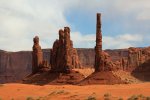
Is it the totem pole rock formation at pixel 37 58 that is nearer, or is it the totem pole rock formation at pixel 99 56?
the totem pole rock formation at pixel 99 56

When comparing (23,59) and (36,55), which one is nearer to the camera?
(36,55)

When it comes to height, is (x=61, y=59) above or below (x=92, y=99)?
above

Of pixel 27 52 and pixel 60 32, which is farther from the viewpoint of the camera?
pixel 27 52

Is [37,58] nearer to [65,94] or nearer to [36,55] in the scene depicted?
[36,55]

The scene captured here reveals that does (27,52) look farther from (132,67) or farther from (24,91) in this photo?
(24,91)

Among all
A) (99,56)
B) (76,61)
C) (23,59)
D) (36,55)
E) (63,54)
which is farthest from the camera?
(23,59)

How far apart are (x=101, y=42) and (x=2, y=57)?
98.9m

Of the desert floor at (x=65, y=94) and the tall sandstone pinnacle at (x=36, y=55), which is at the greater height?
the tall sandstone pinnacle at (x=36, y=55)

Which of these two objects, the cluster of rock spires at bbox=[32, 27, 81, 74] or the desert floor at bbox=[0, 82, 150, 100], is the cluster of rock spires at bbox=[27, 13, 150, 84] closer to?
the cluster of rock spires at bbox=[32, 27, 81, 74]

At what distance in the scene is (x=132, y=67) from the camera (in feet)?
279

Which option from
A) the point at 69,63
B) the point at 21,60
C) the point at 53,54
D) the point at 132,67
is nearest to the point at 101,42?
the point at 69,63

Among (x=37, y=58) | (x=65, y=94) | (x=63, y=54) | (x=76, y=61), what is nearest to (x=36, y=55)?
(x=37, y=58)

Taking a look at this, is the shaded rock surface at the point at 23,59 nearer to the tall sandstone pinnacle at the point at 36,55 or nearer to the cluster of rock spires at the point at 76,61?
the cluster of rock spires at the point at 76,61

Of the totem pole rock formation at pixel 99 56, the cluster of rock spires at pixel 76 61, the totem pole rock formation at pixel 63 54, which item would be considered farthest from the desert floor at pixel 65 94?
the totem pole rock formation at pixel 63 54
